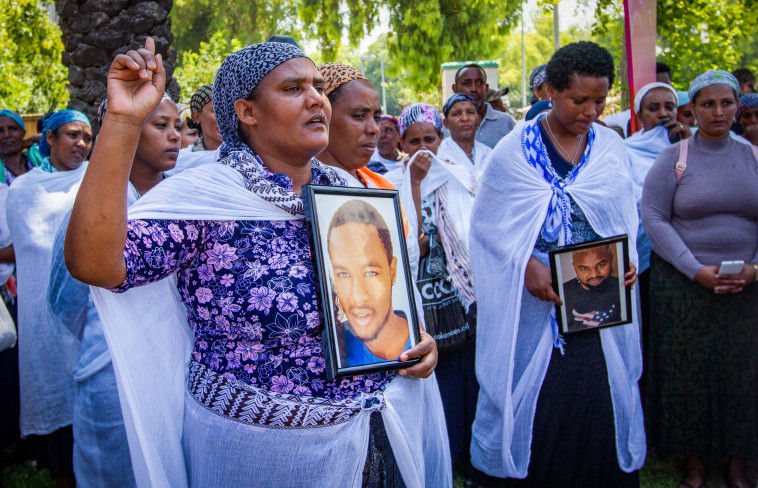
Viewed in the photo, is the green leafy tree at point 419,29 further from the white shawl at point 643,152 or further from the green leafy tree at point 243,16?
the white shawl at point 643,152

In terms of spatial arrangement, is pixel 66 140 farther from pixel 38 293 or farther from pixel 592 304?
pixel 592 304

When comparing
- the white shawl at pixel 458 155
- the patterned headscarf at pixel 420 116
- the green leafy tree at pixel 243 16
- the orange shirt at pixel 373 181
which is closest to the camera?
the orange shirt at pixel 373 181

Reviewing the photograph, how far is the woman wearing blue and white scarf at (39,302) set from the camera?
14.1 ft

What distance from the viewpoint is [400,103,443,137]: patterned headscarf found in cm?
478

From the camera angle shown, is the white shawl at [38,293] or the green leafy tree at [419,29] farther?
the green leafy tree at [419,29]

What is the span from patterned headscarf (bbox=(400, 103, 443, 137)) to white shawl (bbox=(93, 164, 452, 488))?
2897 millimetres

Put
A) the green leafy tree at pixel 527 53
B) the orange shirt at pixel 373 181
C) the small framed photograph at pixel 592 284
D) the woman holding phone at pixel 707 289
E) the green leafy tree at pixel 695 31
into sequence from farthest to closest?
1. the green leafy tree at pixel 527 53
2. the green leafy tree at pixel 695 31
3. the woman holding phone at pixel 707 289
4. the small framed photograph at pixel 592 284
5. the orange shirt at pixel 373 181

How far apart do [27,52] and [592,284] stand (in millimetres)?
13756

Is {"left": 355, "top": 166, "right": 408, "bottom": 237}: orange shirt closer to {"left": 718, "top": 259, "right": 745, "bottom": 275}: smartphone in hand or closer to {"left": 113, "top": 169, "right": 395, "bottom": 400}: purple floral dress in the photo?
{"left": 113, "top": 169, "right": 395, "bottom": 400}: purple floral dress

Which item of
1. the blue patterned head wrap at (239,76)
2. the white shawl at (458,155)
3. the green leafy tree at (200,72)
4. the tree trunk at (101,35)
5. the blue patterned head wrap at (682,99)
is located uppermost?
the green leafy tree at (200,72)

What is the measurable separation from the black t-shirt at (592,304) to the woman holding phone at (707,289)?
85 cm

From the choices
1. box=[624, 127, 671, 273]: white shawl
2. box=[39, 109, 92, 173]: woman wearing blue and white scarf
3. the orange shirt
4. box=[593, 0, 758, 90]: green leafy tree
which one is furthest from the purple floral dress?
box=[593, 0, 758, 90]: green leafy tree

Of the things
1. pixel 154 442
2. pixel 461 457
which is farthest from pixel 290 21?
pixel 154 442

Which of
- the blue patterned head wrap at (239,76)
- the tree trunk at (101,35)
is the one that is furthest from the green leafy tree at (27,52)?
the blue patterned head wrap at (239,76)
